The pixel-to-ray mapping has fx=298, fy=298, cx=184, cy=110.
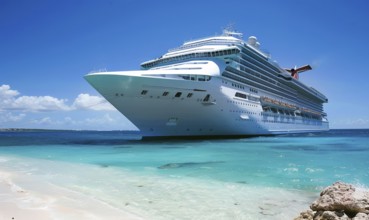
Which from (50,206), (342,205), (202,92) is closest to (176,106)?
(202,92)

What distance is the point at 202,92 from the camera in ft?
88.0

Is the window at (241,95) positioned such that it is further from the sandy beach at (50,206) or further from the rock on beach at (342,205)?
the rock on beach at (342,205)

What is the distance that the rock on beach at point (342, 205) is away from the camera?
3959 mm

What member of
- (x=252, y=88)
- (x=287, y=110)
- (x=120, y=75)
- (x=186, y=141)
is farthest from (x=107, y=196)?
(x=287, y=110)

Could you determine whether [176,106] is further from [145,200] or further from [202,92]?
[145,200]

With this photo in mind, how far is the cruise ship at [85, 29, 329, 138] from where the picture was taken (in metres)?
24.2

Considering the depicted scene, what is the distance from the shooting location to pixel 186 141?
95.7ft

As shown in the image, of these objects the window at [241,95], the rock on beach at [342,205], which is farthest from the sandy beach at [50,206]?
the window at [241,95]

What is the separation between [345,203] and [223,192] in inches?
168

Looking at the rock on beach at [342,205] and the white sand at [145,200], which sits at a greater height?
the rock on beach at [342,205]

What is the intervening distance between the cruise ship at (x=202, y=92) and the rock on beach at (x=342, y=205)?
2003 centimetres

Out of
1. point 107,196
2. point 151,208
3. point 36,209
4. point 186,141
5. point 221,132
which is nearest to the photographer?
point 36,209

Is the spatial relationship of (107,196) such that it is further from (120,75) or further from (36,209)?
(120,75)

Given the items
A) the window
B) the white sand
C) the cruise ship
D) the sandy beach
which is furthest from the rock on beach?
the window
